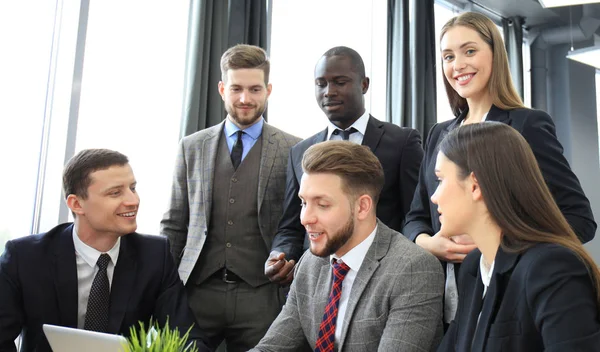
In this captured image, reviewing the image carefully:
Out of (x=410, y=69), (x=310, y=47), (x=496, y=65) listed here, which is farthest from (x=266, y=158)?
(x=410, y=69)

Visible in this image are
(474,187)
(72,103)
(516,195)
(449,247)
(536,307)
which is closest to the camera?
(536,307)

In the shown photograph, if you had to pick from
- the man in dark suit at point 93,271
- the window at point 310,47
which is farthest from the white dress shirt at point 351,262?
the window at point 310,47

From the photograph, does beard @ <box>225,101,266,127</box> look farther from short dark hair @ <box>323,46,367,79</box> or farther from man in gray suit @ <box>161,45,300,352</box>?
short dark hair @ <box>323,46,367,79</box>

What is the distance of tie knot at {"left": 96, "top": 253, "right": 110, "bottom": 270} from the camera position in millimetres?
2316

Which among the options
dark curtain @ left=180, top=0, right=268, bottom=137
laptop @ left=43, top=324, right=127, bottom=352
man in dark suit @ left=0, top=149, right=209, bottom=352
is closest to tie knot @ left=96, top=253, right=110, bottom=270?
man in dark suit @ left=0, top=149, right=209, bottom=352

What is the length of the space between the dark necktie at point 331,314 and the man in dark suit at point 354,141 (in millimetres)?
386

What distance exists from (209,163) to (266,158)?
0.27 meters

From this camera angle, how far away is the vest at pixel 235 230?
268 cm

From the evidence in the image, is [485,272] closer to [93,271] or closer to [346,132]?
[346,132]

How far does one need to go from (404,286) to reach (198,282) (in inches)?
42.7

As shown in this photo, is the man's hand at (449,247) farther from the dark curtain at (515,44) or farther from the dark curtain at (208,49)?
the dark curtain at (515,44)

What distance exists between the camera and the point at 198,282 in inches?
106

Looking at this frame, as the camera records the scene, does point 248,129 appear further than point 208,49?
No

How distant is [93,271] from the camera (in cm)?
232
